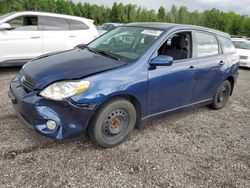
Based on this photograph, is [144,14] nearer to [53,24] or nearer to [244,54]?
[244,54]

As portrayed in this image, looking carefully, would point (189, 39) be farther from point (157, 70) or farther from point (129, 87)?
point (129, 87)

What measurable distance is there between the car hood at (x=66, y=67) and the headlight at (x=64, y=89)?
66mm

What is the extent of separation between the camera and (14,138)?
337cm

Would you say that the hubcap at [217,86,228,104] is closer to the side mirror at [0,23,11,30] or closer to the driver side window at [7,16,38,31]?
the driver side window at [7,16,38,31]

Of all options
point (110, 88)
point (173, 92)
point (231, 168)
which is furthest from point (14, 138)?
point (231, 168)

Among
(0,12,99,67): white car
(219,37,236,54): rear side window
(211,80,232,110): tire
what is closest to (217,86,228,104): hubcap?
(211,80,232,110): tire

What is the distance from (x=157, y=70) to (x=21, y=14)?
4.67 metres

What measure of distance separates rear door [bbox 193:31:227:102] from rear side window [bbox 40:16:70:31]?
422 centimetres

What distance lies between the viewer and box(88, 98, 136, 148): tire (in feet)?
10.4

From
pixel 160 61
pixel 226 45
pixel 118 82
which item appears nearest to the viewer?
pixel 118 82

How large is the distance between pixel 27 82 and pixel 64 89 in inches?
22.9

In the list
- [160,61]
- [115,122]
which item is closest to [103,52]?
[160,61]

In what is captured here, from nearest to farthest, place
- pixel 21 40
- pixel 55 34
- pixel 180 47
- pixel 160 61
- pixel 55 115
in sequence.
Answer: pixel 55 115 → pixel 160 61 → pixel 180 47 → pixel 21 40 → pixel 55 34

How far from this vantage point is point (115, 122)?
338 cm
